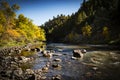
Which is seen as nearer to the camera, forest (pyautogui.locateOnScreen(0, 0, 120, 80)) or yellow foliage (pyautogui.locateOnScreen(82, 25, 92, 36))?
forest (pyautogui.locateOnScreen(0, 0, 120, 80))

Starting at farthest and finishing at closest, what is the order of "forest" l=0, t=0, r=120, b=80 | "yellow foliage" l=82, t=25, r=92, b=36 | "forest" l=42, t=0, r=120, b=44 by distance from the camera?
"yellow foliage" l=82, t=25, r=92, b=36 → "forest" l=42, t=0, r=120, b=44 → "forest" l=0, t=0, r=120, b=80

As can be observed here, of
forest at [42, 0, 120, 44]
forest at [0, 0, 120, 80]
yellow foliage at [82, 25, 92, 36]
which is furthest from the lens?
yellow foliage at [82, 25, 92, 36]

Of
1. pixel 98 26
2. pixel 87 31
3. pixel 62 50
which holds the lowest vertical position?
pixel 62 50

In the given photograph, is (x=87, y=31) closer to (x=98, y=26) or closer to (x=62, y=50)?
(x=98, y=26)

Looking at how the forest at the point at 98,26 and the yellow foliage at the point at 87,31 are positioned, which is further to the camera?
the yellow foliage at the point at 87,31

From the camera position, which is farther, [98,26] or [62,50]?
[98,26]

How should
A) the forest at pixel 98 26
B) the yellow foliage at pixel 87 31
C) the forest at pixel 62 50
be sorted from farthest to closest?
the yellow foliage at pixel 87 31 → the forest at pixel 98 26 → the forest at pixel 62 50

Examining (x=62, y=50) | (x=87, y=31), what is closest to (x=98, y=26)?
(x=87, y=31)

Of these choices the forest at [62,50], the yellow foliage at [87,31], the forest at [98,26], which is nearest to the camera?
the forest at [62,50]

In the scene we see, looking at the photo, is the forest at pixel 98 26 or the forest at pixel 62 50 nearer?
the forest at pixel 62 50

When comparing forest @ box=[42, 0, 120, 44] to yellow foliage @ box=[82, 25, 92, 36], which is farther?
yellow foliage @ box=[82, 25, 92, 36]

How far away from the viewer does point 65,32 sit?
179375mm

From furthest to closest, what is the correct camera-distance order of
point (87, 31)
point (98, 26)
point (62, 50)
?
point (87, 31) → point (98, 26) → point (62, 50)

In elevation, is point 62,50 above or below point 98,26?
below
